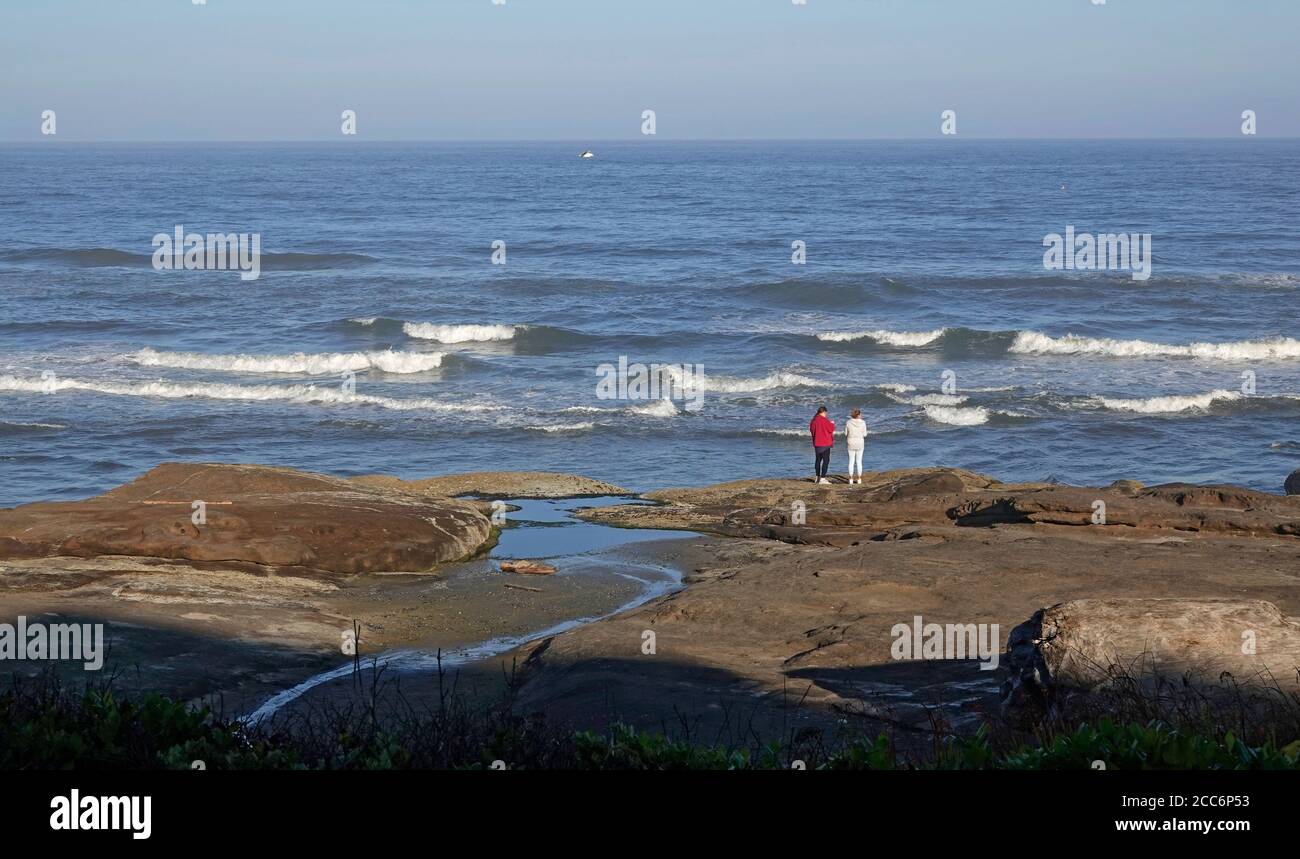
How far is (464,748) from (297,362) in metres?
33.0

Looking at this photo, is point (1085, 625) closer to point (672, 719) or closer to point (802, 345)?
point (672, 719)

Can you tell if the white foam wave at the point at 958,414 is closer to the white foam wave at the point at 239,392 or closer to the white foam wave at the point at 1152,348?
the white foam wave at the point at 1152,348

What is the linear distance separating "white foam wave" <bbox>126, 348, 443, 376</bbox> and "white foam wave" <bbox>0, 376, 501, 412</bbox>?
103 inches

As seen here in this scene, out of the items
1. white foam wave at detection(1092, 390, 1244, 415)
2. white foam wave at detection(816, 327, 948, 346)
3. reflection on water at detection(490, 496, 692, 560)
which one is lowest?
reflection on water at detection(490, 496, 692, 560)

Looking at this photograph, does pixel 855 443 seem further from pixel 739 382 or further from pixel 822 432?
pixel 739 382

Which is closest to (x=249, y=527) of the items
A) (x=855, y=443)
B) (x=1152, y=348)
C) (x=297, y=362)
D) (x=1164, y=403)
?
(x=855, y=443)

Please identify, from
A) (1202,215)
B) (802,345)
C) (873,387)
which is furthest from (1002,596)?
(1202,215)

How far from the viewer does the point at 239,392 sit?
110ft

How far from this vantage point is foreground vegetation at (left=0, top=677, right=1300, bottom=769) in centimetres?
524

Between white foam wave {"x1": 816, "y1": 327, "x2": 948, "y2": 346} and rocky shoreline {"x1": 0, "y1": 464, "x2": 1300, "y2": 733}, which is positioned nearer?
rocky shoreline {"x1": 0, "y1": 464, "x2": 1300, "y2": 733}

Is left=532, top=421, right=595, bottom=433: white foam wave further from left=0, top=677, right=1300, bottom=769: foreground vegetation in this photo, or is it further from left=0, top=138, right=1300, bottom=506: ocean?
left=0, top=677, right=1300, bottom=769: foreground vegetation

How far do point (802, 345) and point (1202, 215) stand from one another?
141ft

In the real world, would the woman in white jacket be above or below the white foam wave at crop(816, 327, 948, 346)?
below

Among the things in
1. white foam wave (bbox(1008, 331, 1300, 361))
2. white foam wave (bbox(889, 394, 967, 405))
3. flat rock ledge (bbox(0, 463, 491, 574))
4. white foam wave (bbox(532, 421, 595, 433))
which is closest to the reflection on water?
flat rock ledge (bbox(0, 463, 491, 574))
